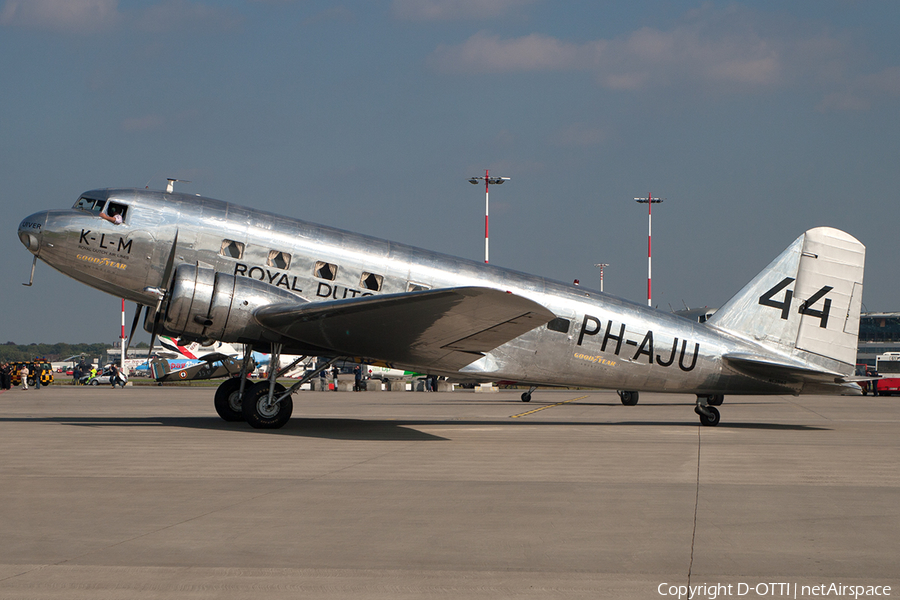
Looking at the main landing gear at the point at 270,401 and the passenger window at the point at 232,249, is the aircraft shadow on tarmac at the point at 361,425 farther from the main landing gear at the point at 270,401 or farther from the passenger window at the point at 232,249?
the passenger window at the point at 232,249

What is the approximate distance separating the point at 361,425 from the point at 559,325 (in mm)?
4678

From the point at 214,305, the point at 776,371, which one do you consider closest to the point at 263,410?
the point at 214,305

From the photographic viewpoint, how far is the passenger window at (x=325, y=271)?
14.8m

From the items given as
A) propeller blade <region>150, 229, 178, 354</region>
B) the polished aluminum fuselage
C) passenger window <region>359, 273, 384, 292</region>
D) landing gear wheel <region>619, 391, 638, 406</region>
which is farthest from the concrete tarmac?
landing gear wheel <region>619, 391, 638, 406</region>

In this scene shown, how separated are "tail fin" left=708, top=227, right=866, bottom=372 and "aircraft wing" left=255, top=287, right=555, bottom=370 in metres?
6.28

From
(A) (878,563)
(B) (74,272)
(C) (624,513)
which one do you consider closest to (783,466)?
(C) (624,513)

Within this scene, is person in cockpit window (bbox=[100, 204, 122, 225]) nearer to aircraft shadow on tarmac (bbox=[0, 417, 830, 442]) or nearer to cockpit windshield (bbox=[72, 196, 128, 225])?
cockpit windshield (bbox=[72, 196, 128, 225])

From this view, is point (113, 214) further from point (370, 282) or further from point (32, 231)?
point (370, 282)

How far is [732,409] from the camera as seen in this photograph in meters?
25.0

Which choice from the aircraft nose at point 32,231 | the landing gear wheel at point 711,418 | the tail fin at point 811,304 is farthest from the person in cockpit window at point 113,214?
the landing gear wheel at point 711,418

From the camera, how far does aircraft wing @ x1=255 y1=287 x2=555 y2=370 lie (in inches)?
466

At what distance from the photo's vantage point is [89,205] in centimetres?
1459

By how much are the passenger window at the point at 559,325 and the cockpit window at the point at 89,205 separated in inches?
351

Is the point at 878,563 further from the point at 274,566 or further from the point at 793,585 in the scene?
the point at 274,566
